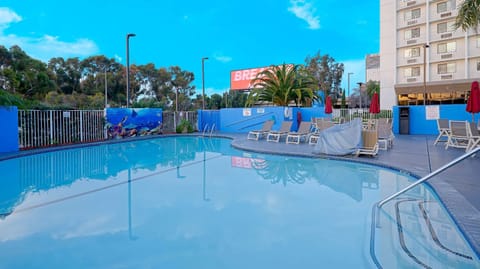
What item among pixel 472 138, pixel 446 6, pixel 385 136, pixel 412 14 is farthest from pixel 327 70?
pixel 472 138

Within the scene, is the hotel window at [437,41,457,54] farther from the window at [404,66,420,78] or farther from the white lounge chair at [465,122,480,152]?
the white lounge chair at [465,122,480,152]

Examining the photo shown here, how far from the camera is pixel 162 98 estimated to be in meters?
39.0

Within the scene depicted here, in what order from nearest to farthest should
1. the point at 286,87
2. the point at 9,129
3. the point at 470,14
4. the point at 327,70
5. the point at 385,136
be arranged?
the point at 385,136 → the point at 470,14 → the point at 9,129 → the point at 286,87 → the point at 327,70

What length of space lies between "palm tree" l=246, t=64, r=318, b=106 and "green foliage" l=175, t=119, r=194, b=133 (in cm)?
460

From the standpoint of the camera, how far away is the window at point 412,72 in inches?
1239

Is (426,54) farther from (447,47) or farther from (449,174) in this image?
(449,174)

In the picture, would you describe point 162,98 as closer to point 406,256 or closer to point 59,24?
point 59,24

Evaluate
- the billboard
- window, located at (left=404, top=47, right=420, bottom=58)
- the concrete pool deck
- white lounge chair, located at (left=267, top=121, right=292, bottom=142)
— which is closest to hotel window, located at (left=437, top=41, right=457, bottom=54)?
window, located at (left=404, top=47, right=420, bottom=58)

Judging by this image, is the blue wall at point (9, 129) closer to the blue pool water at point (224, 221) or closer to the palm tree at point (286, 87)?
the blue pool water at point (224, 221)

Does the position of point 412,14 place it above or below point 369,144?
above

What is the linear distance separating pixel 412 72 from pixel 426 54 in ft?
6.73

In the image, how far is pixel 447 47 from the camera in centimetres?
3005

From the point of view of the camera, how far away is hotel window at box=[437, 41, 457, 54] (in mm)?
29641

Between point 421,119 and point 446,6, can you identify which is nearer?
point 421,119
